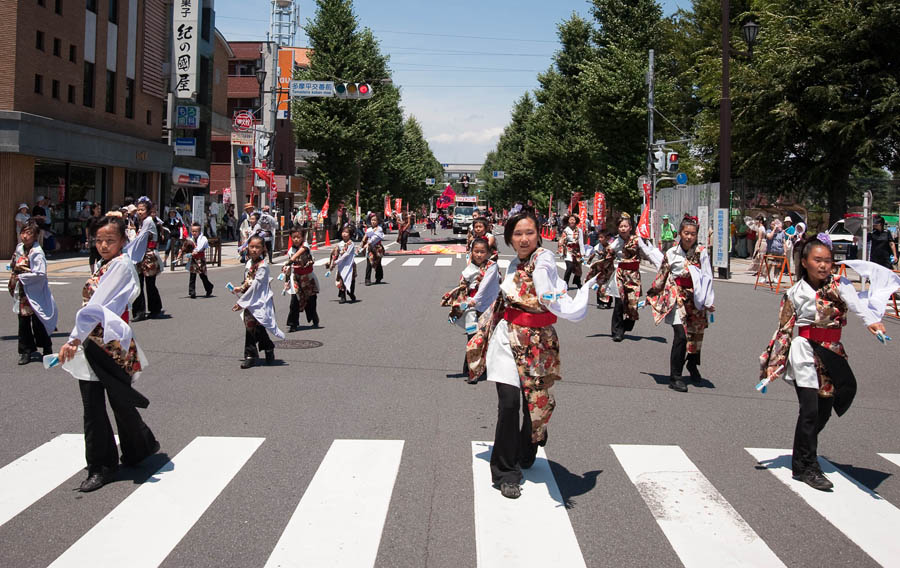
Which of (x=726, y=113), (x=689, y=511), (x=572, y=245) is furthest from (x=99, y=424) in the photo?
(x=726, y=113)

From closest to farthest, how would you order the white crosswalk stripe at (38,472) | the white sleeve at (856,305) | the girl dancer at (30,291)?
the white crosswalk stripe at (38,472) → the white sleeve at (856,305) → the girl dancer at (30,291)

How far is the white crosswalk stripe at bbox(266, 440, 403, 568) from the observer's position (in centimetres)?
416

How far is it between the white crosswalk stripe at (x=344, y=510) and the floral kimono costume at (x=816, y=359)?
274 cm

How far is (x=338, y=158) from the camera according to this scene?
48156 mm

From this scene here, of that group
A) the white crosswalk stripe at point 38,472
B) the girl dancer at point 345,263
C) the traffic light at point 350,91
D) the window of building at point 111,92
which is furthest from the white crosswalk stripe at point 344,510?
the window of building at point 111,92

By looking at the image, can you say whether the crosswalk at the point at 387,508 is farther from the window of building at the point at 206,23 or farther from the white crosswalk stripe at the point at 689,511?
the window of building at the point at 206,23

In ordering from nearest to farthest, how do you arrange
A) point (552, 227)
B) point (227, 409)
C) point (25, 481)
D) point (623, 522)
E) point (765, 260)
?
1. point (623, 522)
2. point (25, 481)
3. point (227, 409)
4. point (765, 260)
5. point (552, 227)

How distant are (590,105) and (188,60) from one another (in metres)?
18.1

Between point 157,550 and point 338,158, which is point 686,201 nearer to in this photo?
point 338,158

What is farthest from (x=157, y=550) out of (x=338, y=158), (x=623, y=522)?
(x=338, y=158)

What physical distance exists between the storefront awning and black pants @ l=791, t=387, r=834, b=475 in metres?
34.7

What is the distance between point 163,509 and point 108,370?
38.9 inches

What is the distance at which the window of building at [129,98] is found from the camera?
32559mm

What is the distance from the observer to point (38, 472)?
547 cm
